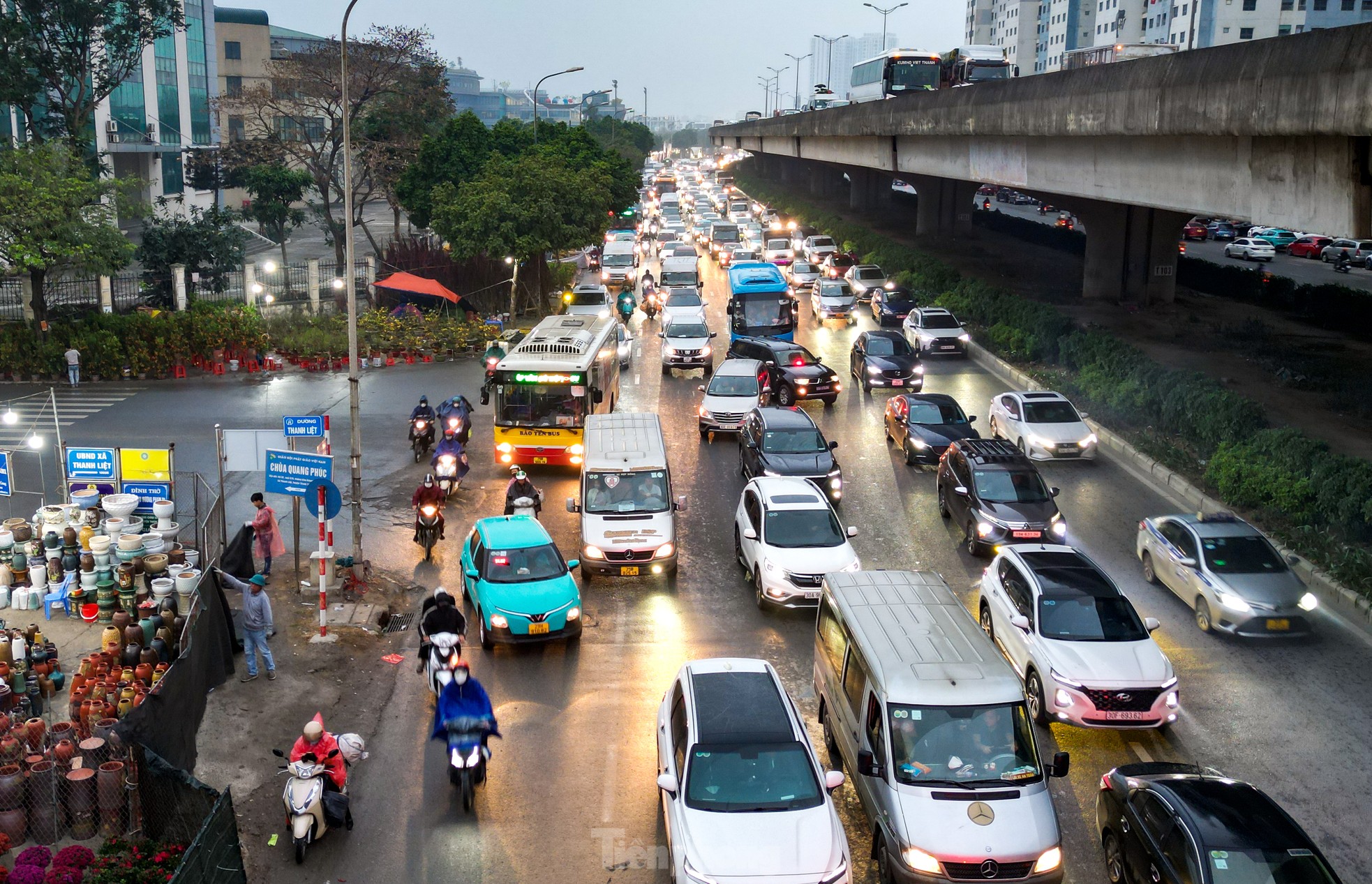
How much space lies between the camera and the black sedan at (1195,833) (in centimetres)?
913

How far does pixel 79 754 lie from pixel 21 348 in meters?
27.5

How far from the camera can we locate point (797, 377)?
30.8m

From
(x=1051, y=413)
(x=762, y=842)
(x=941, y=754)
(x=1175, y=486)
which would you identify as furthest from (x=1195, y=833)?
(x=1051, y=413)

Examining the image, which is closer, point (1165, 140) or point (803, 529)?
point (803, 529)

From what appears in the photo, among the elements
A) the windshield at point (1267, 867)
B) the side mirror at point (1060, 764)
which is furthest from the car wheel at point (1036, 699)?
the windshield at point (1267, 867)

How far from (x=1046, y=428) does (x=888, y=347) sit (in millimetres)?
8572

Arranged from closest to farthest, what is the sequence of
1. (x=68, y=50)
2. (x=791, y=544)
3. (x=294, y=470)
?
(x=294, y=470) < (x=791, y=544) < (x=68, y=50)

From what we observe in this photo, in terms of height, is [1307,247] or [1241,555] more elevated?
[1307,247]

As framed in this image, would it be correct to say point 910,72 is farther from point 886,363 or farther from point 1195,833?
point 1195,833

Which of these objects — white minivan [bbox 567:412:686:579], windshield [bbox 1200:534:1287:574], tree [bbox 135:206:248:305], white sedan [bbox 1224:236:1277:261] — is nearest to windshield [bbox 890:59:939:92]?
white sedan [bbox 1224:236:1277:261]

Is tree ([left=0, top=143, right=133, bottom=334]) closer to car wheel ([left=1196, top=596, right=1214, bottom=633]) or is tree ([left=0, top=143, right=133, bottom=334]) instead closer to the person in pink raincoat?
the person in pink raincoat

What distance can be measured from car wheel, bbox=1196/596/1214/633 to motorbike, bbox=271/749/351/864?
39.2 ft

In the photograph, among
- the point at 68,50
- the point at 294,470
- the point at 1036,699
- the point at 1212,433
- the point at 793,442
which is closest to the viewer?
the point at 1036,699

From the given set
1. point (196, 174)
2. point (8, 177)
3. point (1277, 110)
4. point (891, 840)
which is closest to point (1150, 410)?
point (1277, 110)
